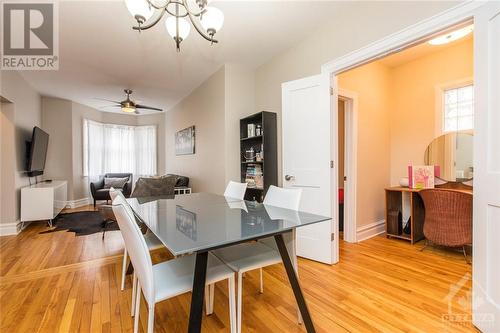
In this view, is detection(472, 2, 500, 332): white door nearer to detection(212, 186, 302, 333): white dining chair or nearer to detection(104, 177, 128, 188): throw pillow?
detection(212, 186, 302, 333): white dining chair

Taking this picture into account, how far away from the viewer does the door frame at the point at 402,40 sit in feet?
5.22

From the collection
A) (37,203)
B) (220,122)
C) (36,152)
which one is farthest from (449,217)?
(36,152)

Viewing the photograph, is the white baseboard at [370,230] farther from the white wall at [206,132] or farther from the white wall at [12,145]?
the white wall at [12,145]

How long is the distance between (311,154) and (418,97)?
2.27 metres

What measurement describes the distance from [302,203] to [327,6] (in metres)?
2.07

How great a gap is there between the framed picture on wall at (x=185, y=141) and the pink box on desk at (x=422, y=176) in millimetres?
3835

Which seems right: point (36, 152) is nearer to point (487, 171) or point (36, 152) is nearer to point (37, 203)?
point (37, 203)

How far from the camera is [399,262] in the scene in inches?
100

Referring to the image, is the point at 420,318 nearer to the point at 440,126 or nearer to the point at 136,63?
the point at 440,126

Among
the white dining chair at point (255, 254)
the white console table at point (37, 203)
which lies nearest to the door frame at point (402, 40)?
the white dining chair at point (255, 254)

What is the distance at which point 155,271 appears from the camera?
4.54 ft

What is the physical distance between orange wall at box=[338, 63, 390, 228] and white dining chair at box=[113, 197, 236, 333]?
8.36ft

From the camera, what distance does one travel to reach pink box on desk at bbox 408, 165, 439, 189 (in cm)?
313

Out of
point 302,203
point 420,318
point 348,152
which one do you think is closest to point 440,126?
point 348,152
